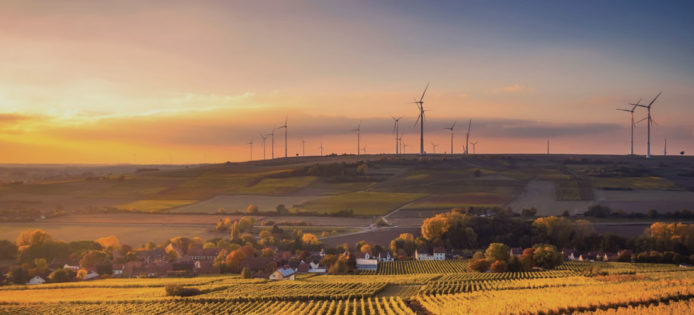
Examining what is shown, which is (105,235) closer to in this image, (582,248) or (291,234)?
(291,234)

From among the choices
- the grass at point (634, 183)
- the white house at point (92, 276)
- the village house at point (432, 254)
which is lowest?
the white house at point (92, 276)

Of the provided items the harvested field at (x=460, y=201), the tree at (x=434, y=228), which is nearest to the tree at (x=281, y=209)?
the harvested field at (x=460, y=201)

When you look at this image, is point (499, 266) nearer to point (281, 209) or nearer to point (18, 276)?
point (18, 276)

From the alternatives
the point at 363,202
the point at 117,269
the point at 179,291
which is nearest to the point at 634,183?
the point at 363,202

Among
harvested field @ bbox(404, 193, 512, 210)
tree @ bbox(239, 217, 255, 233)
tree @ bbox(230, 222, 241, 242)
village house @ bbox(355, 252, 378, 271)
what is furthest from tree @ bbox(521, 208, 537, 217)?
tree @ bbox(230, 222, 241, 242)

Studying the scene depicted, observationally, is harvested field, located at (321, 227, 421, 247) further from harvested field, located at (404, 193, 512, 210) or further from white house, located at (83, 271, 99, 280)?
white house, located at (83, 271, 99, 280)

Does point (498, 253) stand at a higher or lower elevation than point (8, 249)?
higher

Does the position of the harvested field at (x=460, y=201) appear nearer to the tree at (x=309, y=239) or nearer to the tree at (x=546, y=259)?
the tree at (x=309, y=239)
